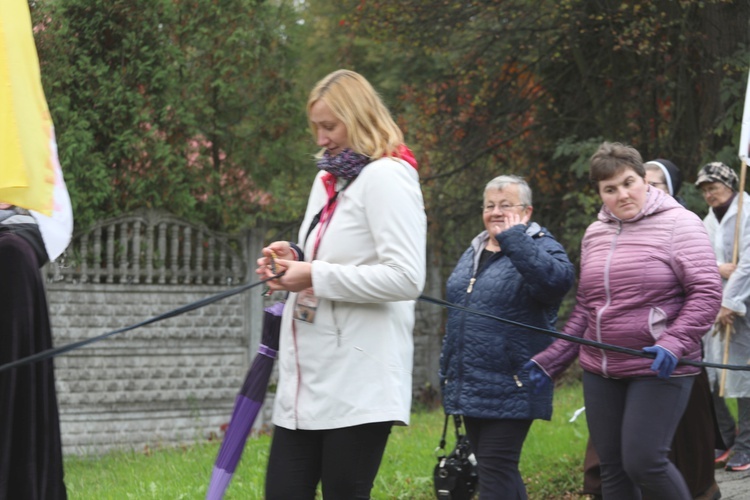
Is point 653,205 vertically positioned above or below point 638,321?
above

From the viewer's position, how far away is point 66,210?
4164 millimetres

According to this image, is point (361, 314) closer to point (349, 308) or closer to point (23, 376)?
point (349, 308)

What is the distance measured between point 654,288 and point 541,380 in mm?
673

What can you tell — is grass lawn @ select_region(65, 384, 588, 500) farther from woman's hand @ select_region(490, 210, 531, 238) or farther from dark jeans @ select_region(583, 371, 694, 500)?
woman's hand @ select_region(490, 210, 531, 238)

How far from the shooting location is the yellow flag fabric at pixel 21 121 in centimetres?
373

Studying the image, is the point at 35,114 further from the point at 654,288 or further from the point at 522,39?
the point at 522,39

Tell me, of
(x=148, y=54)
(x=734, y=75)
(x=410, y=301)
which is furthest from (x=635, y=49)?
(x=410, y=301)

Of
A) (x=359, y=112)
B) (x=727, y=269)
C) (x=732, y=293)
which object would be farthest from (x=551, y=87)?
(x=359, y=112)

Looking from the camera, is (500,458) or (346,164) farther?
(500,458)

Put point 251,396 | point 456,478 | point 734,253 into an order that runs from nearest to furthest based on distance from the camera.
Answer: point 251,396, point 456,478, point 734,253

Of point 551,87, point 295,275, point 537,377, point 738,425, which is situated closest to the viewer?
point 295,275

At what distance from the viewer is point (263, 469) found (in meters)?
7.46

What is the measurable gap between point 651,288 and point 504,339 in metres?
0.72

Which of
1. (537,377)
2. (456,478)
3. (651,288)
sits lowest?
(456,478)
